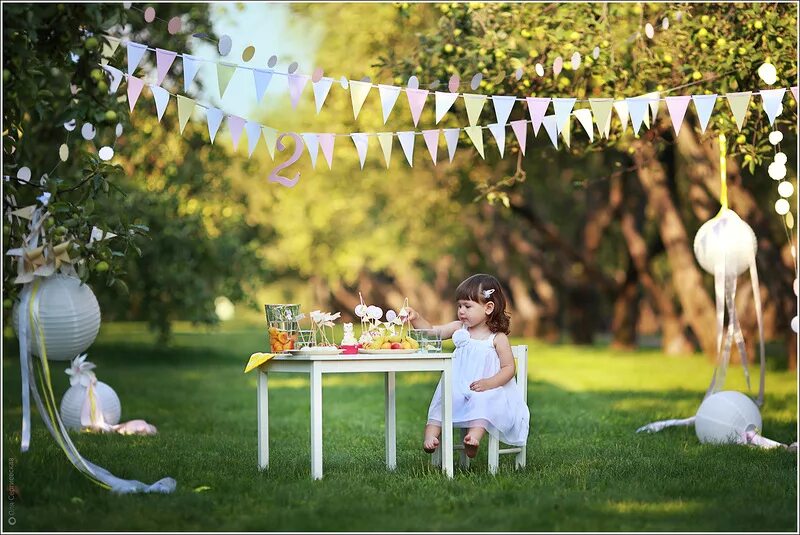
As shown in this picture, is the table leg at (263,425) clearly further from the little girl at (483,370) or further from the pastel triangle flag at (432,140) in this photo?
the pastel triangle flag at (432,140)

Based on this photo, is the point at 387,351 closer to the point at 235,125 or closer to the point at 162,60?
the point at 235,125

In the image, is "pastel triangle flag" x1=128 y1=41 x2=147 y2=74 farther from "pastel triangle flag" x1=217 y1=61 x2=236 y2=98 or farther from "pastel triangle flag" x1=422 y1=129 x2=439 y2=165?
"pastel triangle flag" x1=422 y1=129 x2=439 y2=165

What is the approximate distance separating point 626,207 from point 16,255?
52.4 feet

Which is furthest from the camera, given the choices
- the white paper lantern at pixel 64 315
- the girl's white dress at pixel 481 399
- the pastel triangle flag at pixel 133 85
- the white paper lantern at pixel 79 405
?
the white paper lantern at pixel 79 405

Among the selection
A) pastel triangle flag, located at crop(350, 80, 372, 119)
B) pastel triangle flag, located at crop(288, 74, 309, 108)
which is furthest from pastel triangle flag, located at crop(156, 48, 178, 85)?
pastel triangle flag, located at crop(350, 80, 372, 119)

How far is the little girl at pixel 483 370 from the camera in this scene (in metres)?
6.36

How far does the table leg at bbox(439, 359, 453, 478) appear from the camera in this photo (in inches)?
240

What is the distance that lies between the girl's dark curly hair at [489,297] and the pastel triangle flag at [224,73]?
Result: 1858 millimetres

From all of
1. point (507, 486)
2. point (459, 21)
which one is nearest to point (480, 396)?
point (507, 486)

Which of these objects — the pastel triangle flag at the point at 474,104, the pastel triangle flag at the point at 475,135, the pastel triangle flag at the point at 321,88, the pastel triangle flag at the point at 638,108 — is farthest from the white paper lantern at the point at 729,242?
the pastel triangle flag at the point at 321,88

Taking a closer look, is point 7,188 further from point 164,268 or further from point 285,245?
point 285,245

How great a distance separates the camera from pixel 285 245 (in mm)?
26203

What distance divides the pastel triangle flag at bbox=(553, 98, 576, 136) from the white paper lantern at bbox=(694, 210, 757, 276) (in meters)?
1.64

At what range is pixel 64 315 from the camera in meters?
6.23
